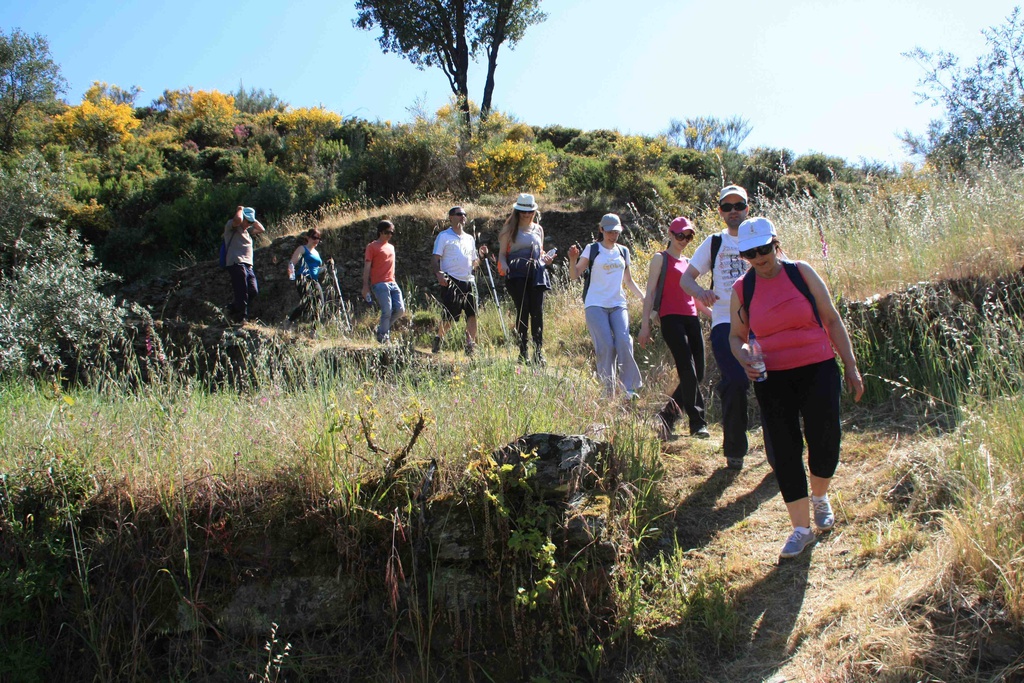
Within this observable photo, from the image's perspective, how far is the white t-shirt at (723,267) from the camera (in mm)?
5414

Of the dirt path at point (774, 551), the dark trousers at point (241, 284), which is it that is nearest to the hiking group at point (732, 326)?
the dirt path at point (774, 551)

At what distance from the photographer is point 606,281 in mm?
6750

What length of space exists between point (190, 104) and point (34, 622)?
126ft

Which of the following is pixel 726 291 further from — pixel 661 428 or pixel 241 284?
pixel 241 284

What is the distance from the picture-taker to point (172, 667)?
14.8 feet

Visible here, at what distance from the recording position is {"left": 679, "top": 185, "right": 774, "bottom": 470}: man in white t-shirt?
5352 millimetres

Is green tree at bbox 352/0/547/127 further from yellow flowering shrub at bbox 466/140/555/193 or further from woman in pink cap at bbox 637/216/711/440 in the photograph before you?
woman in pink cap at bbox 637/216/711/440

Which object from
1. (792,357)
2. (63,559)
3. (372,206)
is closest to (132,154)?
(372,206)

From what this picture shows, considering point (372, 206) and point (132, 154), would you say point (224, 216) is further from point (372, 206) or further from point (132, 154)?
point (132, 154)

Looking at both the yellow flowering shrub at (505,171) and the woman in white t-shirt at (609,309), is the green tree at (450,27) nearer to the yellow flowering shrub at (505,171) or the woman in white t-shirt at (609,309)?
the yellow flowering shrub at (505,171)

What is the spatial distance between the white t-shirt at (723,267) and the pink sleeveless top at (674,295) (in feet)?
1.96

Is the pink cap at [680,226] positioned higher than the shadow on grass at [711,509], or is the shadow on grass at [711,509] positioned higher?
the pink cap at [680,226]

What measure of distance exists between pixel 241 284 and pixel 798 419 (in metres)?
10.3

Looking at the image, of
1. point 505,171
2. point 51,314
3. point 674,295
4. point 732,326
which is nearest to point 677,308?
point 674,295
